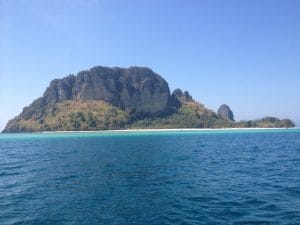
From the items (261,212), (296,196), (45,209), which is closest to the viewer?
(261,212)

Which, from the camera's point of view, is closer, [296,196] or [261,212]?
[261,212]

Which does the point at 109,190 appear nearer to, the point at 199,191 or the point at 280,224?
the point at 199,191

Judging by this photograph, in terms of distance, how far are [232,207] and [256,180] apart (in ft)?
36.8

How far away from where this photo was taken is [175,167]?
42781mm

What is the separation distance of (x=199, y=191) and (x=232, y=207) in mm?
5522

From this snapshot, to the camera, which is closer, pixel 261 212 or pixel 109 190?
pixel 261 212

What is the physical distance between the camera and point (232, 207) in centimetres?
2230

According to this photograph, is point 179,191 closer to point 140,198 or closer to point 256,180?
point 140,198

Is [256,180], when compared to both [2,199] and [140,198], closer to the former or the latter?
[140,198]

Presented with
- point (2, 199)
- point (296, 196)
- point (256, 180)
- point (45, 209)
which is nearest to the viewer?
point (45, 209)

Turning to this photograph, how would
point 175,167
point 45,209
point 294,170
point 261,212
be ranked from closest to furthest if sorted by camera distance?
point 261,212 < point 45,209 < point 294,170 < point 175,167

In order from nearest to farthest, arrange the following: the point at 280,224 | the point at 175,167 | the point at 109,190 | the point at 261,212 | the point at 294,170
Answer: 1. the point at 280,224
2. the point at 261,212
3. the point at 109,190
4. the point at 294,170
5. the point at 175,167

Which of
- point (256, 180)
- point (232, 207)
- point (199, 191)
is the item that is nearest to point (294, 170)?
point (256, 180)

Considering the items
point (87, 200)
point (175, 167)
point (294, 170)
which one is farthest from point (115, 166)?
point (294, 170)
